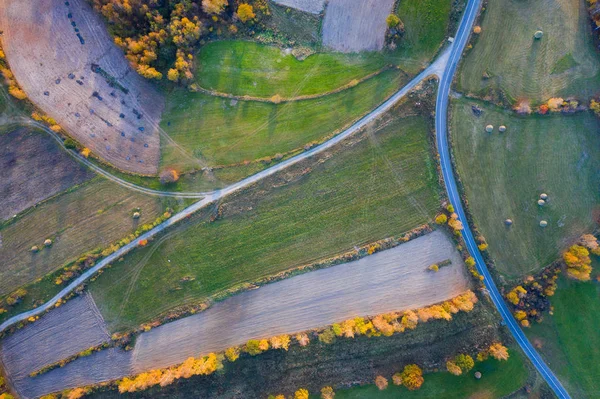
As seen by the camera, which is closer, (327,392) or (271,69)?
(327,392)

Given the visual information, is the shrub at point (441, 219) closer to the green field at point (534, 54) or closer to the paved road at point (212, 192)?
the paved road at point (212, 192)

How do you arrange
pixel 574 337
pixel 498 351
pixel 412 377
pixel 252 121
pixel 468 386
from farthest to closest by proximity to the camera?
pixel 252 121 < pixel 574 337 < pixel 468 386 < pixel 498 351 < pixel 412 377

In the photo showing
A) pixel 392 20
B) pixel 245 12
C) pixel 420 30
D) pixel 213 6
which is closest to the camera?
pixel 392 20

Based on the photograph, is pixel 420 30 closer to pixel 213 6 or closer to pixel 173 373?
pixel 213 6

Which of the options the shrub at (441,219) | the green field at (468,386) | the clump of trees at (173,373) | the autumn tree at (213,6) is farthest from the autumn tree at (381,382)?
the autumn tree at (213,6)

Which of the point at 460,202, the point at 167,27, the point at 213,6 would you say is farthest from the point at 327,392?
the point at 213,6

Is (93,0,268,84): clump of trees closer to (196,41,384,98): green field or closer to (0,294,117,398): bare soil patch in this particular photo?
(196,41,384,98): green field

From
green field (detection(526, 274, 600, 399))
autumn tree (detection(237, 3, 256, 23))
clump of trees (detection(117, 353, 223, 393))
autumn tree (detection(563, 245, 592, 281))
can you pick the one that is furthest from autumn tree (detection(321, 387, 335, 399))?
autumn tree (detection(237, 3, 256, 23))

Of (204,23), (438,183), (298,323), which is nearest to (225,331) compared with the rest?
(298,323)
